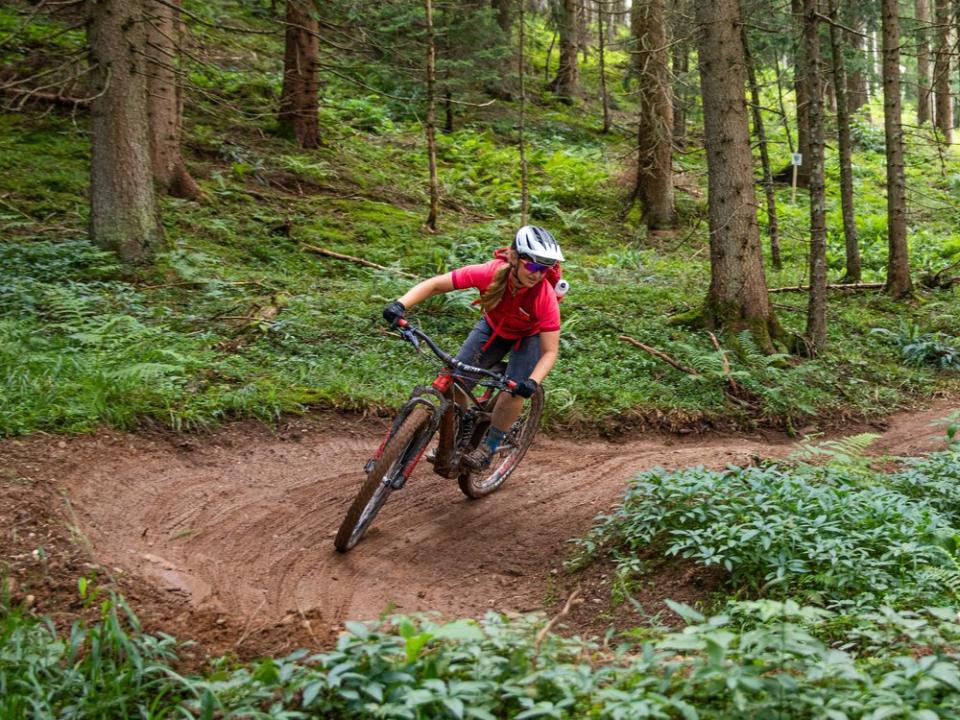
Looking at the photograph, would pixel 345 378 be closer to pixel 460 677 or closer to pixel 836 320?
pixel 460 677

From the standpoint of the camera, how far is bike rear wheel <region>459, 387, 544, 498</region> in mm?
7430

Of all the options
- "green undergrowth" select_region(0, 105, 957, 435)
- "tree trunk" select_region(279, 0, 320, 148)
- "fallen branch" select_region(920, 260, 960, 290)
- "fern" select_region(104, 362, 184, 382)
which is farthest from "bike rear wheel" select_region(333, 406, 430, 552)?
"fallen branch" select_region(920, 260, 960, 290)

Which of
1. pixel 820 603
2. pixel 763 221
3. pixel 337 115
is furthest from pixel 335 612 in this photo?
pixel 337 115

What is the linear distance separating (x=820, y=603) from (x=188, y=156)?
48.3 feet

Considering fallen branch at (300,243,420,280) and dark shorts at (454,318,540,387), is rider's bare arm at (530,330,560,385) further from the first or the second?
fallen branch at (300,243,420,280)

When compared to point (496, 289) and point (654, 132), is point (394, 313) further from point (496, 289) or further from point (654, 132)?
point (654, 132)

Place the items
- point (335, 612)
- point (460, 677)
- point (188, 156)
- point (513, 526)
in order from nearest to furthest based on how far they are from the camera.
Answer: point (460, 677), point (335, 612), point (513, 526), point (188, 156)

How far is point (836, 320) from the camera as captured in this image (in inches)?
499

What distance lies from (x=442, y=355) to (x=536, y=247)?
43.2 inches

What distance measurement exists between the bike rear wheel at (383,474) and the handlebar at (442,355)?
1.43 feet

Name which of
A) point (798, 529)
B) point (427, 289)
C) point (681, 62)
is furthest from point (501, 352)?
point (681, 62)

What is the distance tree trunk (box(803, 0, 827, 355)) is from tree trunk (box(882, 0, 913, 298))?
361 centimetres

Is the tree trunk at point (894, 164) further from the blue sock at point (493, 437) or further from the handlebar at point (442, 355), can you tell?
the handlebar at point (442, 355)

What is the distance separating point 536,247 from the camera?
615 cm
